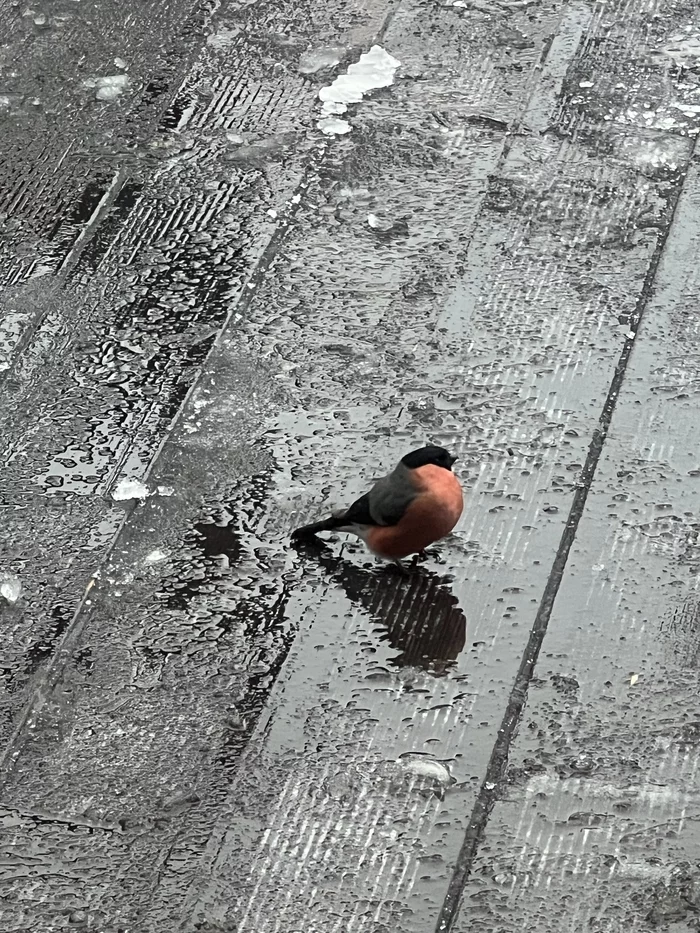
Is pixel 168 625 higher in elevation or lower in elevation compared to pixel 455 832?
higher

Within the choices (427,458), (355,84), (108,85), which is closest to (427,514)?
(427,458)

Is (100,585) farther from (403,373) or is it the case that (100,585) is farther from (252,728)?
(403,373)

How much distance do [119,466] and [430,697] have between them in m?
1.40

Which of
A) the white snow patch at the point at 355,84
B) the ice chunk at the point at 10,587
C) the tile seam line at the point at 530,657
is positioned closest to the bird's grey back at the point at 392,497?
the tile seam line at the point at 530,657

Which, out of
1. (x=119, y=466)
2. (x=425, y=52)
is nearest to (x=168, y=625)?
(x=119, y=466)

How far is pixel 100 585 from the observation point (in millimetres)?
4102

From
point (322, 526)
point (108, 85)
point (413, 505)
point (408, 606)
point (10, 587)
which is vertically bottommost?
point (408, 606)

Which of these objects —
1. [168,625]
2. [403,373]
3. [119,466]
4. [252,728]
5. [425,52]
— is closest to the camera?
[252,728]

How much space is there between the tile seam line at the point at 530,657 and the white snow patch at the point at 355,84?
166 cm

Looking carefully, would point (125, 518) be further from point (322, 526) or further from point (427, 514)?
point (427, 514)

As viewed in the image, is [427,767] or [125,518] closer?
[427,767]

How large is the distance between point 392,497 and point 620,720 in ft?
3.01

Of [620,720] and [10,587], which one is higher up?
[10,587]

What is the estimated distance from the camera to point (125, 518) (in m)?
4.31
